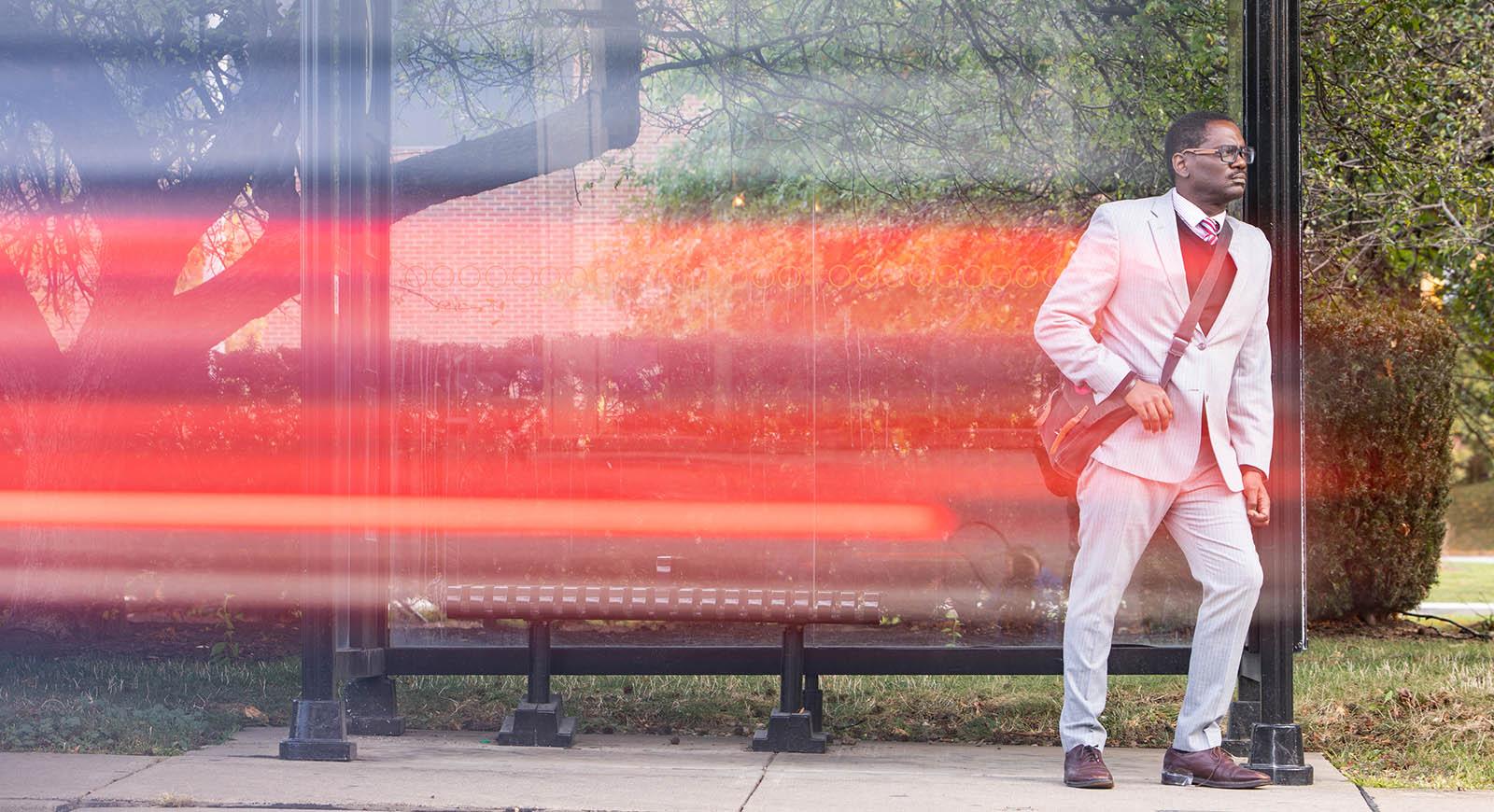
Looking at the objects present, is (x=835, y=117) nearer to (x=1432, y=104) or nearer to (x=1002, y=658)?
(x=1002, y=658)

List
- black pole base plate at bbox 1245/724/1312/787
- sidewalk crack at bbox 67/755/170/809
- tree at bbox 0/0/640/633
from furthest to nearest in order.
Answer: tree at bbox 0/0/640/633
black pole base plate at bbox 1245/724/1312/787
sidewalk crack at bbox 67/755/170/809

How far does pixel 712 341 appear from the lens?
735cm

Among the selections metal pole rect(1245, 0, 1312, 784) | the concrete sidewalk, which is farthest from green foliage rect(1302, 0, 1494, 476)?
the concrete sidewalk

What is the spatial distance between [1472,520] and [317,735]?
26560 millimetres

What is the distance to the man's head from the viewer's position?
4723 millimetres

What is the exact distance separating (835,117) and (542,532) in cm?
242

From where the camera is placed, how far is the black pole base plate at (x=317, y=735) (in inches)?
207

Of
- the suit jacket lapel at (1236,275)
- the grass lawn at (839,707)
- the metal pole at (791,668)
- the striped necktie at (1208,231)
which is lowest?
the grass lawn at (839,707)

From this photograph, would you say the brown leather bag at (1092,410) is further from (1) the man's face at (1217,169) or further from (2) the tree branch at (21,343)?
(2) the tree branch at (21,343)

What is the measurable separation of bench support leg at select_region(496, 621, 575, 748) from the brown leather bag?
6.84 ft

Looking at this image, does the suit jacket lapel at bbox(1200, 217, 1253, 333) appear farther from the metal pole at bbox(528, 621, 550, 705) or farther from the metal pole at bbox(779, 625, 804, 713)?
the metal pole at bbox(528, 621, 550, 705)

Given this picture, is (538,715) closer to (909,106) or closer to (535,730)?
(535,730)

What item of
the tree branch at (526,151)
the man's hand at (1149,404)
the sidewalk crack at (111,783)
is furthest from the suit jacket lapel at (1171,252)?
the sidewalk crack at (111,783)

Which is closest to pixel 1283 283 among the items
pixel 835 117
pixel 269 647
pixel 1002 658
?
pixel 1002 658
